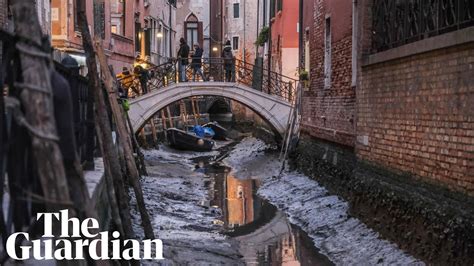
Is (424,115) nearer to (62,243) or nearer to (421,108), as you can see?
(421,108)

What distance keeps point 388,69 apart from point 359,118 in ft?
5.39

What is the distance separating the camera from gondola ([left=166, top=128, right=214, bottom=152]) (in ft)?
97.9

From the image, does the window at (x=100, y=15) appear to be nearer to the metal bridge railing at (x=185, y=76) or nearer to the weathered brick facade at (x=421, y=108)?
the metal bridge railing at (x=185, y=76)

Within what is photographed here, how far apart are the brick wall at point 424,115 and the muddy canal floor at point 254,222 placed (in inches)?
43.6

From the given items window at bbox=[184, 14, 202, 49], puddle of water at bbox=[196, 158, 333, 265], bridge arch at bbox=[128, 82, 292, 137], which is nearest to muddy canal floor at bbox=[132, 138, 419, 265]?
puddle of water at bbox=[196, 158, 333, 265]

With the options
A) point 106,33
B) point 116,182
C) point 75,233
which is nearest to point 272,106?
point 106,33

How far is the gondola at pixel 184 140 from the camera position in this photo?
2983 cm

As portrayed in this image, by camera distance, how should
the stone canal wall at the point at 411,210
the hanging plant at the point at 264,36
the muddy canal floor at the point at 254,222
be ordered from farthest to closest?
the hanging plant at the point at 264,36 → the muddy canal floor at the point at 254,222 → the stone canal wall at the point at 411,210

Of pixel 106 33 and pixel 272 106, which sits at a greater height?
pixel 106 33

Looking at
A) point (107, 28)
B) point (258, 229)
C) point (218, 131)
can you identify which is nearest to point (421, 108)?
point (258, 229)

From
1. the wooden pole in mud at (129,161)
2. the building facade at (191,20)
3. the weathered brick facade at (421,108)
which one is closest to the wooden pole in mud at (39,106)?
the weathered brick facade at (421,108)

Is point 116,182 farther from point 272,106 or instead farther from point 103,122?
point 272,106

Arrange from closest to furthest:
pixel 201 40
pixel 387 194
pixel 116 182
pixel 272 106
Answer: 1. pixel 116 182
2. pixel 387 194
3. pixel 272 106
4. pixel 201 40

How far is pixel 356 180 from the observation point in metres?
11.0
